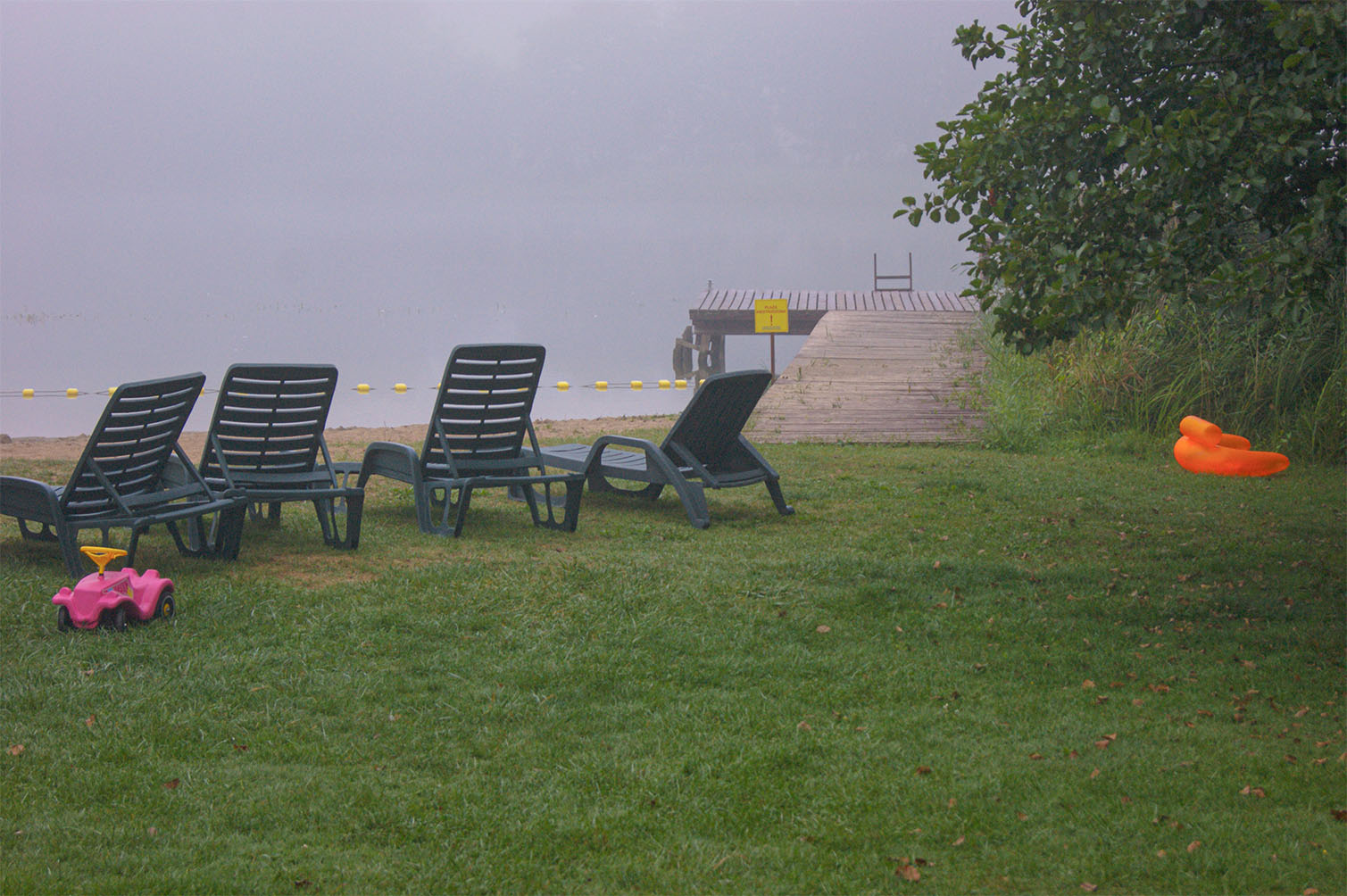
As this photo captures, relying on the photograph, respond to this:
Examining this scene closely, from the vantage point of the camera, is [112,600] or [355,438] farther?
[355,438]

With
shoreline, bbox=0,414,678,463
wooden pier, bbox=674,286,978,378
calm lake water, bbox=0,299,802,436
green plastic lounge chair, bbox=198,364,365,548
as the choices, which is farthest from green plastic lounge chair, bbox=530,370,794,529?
wooden pier, bbox=674,286,978,378

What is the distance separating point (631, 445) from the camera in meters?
7.19

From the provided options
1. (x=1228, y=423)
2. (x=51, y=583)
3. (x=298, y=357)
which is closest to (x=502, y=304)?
(x=298, y=357)

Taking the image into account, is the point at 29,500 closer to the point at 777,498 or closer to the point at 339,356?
the point at 777,498

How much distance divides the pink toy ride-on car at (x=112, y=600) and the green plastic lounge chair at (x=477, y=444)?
83.2 inches

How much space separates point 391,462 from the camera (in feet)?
23.0

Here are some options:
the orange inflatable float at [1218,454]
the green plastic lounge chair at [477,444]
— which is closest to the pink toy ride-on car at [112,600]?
the green plastic lounge chair at [477,444]

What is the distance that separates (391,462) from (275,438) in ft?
2.59

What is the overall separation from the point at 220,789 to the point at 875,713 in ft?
6.33

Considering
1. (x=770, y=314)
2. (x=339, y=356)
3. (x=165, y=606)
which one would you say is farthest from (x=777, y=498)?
(x=339, y=356)

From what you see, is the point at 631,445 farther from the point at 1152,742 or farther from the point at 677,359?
the point at 677,359

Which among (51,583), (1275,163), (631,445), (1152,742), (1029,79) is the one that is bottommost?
(1152,742)

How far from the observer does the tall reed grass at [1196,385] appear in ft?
31.0

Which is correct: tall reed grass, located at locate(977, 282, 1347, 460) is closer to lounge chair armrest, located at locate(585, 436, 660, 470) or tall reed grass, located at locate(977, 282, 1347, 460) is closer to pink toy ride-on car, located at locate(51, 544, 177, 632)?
lounge chair armrest, located at locate(585, 436, 660, 470)
